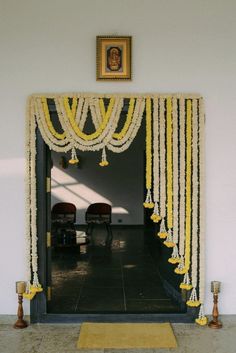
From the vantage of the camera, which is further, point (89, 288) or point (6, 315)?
point (89, 288)

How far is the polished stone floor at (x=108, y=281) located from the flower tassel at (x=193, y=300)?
30 centimetres

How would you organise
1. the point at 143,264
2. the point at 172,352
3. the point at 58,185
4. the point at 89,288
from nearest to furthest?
the point at 172,352
the point at 89,288
the point at 143,264
the point at 58,185

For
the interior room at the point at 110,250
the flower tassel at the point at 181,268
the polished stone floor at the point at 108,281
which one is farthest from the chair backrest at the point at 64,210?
the flower tassel at the point at 181,268

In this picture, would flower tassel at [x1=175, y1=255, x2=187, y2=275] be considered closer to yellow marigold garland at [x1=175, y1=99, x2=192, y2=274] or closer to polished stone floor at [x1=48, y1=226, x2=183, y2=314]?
yellow marigold garland at [x1=175, y1=99, x2=192, y2=274]

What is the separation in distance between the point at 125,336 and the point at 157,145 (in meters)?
1.95

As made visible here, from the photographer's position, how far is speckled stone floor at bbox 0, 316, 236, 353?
380cm

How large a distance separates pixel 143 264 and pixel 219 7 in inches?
177

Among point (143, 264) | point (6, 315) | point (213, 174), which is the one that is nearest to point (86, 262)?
point (143, 264)

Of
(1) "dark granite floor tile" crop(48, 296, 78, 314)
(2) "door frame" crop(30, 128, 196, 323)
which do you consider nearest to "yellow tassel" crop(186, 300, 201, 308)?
(2) "door frame" crop(30, 128, 196, 323)

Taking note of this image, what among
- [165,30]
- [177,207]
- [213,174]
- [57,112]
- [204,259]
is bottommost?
[204,259]

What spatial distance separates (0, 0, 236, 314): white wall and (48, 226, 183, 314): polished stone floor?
2.87 feet

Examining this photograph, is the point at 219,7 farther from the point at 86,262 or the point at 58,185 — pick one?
the point at 58,185

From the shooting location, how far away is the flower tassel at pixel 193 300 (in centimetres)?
437

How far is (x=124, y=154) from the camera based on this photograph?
11953 mm
